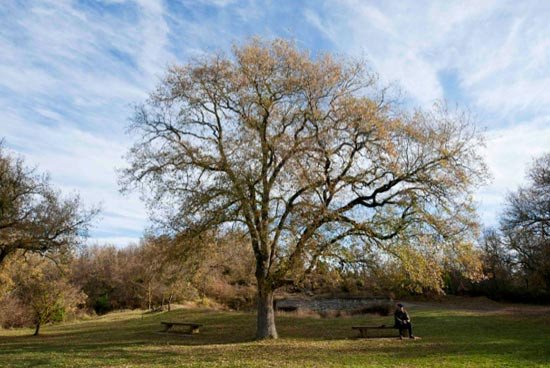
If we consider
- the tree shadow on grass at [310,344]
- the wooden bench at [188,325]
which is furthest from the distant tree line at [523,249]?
the wooden bench at [188,325]

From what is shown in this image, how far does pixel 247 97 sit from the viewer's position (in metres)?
19.3

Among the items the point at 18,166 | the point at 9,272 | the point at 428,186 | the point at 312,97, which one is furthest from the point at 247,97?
the point at 9,272

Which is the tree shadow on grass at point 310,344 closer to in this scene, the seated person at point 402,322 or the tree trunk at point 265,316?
the seated person at point 402,322

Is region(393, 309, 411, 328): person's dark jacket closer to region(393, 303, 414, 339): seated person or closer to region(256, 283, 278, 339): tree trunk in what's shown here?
region(393, 303, 414, 339): seated person

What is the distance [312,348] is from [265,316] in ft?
11.0

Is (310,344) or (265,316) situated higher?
(265,316)

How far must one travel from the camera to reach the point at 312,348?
54.9 feet

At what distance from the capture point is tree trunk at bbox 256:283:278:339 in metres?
19.3

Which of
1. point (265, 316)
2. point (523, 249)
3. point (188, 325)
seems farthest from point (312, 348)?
point (523, 249)

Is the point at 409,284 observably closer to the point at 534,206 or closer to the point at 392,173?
the point at 392,173

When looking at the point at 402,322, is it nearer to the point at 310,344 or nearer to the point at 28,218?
the point at 310,344

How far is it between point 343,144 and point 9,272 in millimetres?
21657

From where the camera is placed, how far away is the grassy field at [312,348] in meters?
13.6

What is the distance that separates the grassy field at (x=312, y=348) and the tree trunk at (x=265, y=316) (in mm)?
630
